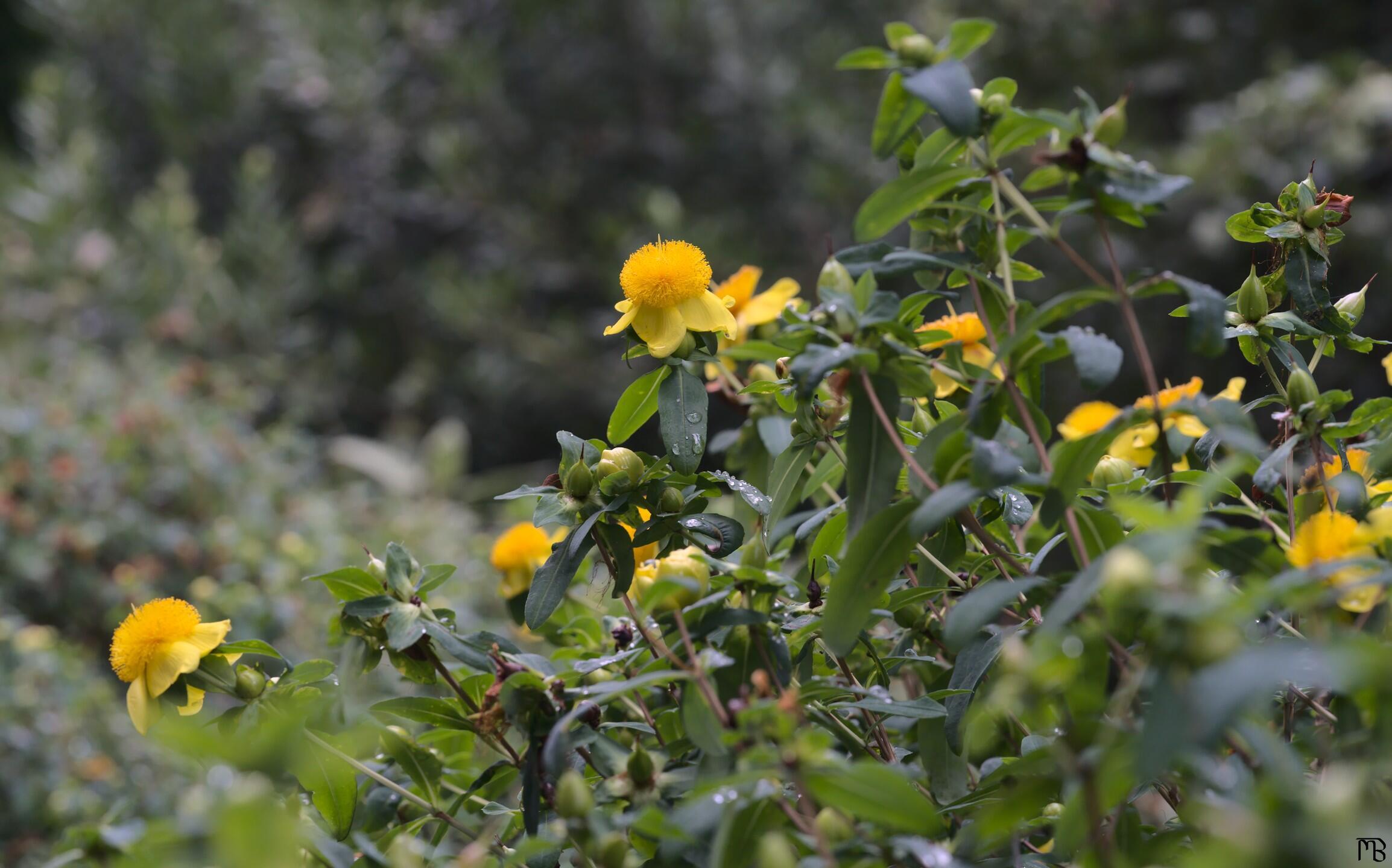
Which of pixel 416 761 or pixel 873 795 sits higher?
pixel 873 795

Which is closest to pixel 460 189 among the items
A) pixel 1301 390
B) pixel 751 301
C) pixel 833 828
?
pixel 751 301

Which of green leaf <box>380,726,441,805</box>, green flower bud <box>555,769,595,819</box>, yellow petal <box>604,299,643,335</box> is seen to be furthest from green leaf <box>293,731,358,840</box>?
yellow petal <box>604,299,643,335</box>

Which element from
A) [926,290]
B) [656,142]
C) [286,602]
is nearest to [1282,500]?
[926,290]

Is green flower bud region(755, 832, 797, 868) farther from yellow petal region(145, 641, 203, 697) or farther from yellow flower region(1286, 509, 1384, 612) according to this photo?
yellow petal region(145, 641, 203, 697)

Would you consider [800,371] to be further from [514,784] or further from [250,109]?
[250,109]

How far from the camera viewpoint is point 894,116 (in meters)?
0.54

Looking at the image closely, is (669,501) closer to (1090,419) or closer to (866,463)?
(866,463)

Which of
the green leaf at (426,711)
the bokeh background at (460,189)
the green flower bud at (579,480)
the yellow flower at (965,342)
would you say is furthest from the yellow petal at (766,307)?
the bokeh background at (460,189)

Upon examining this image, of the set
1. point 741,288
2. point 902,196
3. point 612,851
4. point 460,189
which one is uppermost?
point 902,196

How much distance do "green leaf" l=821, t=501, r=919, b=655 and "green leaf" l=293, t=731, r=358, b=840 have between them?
0.28m

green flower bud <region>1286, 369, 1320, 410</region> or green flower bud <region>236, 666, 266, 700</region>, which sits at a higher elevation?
green flower bud <region>1286, 369, 1320, 410</region>

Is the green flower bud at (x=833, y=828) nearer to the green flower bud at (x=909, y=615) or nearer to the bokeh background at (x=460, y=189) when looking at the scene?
the green flower bud at (x=909, y=615)

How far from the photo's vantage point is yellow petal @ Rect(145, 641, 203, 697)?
59 cm

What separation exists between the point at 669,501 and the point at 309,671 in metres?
0.23
